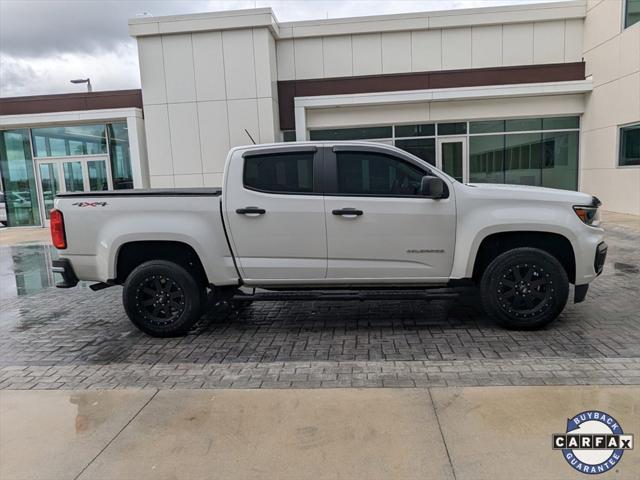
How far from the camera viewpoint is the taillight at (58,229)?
5.45 metres

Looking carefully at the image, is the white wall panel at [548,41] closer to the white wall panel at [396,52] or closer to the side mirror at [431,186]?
the white wall panel at [396,52]

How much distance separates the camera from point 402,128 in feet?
57.9

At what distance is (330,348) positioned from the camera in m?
5.02

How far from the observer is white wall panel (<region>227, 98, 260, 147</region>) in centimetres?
1620

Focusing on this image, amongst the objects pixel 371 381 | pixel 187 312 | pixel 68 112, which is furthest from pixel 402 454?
pixel 68 112

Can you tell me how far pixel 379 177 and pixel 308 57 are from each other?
1352 cm

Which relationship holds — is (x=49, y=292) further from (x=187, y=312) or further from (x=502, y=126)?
(x=502, y=126)

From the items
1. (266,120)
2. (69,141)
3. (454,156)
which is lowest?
(454,156)

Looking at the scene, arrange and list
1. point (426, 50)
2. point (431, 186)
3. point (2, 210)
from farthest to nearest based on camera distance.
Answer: point (2, 210) < point (426, 50) < point (431, 186)

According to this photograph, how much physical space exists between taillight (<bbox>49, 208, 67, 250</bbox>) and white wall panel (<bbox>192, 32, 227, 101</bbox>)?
37.9ft

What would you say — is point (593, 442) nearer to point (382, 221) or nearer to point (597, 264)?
point (597, 264)

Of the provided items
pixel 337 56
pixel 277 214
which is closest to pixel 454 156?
pixel 337 56

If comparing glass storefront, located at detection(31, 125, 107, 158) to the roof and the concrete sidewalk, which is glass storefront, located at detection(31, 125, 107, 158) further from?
the concrete sidewalk

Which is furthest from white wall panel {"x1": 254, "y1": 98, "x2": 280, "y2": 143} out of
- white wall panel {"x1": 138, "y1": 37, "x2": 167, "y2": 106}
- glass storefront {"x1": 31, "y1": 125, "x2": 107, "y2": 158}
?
glass storefront {"x1": 31, "y1": 125, "x2": 107, "y2": 158}
